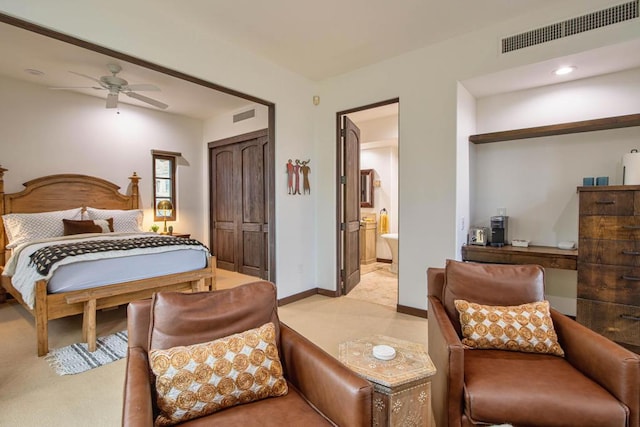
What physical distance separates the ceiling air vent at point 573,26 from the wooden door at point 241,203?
3321 mm

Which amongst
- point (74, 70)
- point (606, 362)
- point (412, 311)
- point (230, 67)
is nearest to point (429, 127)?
point (412, 311)

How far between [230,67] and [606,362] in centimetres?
361

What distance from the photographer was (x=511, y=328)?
68.6 inches

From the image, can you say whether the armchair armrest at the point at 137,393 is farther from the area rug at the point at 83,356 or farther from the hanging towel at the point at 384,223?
the hanging towel at the point at 384,223

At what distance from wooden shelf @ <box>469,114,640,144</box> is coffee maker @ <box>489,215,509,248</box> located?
86 centimetres

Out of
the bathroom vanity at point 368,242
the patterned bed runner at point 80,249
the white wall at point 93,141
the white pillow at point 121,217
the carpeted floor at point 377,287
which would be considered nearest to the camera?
the patterned bed runner at point 80,249

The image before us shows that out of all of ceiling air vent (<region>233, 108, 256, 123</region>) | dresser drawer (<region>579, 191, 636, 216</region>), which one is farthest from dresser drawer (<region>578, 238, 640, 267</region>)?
ceiling air vent (<region>233, 108, 256, 123</region>)

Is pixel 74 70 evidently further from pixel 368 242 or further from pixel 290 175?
pixel 368 242

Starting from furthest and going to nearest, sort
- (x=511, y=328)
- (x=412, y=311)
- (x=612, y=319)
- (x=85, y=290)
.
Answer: (x=412, y=311)
(x=85, y=290)
(x=612, y=319)
(x=511, y=328)

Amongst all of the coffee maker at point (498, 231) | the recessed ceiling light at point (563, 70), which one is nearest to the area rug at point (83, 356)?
the coffee maker at point (498, 231)

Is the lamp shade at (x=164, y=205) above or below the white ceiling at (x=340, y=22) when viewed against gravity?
below

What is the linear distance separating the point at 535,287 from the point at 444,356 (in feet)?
2.70

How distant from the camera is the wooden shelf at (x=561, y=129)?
9.20ft

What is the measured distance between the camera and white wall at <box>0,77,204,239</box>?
169 inches
